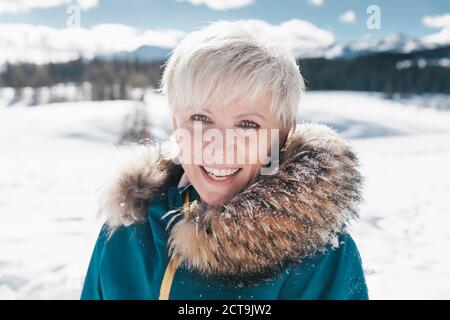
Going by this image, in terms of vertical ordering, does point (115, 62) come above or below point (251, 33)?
above

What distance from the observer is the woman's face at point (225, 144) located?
110 centimetres

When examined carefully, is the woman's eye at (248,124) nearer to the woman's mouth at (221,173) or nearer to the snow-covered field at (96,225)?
the woman's mouth at (221,173)

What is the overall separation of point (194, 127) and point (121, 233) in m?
0.42

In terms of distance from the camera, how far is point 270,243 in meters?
1.07

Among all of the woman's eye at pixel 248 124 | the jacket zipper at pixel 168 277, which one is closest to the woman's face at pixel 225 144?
the woman's eye at pixel 248 124

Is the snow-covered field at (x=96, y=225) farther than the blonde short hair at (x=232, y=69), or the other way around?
the snow-covered field at (x=96, y=225)

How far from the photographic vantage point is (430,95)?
194 ft

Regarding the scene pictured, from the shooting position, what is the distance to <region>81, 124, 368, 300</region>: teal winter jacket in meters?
1.07

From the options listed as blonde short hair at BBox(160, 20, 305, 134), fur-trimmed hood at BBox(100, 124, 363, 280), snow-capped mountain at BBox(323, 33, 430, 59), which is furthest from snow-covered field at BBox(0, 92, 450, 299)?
snow-capped mountain at BBox(323, 33, 430, 59)

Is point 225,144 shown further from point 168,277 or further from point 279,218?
point 168,277

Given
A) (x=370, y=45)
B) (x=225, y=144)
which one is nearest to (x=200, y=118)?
(x=225, y=144)

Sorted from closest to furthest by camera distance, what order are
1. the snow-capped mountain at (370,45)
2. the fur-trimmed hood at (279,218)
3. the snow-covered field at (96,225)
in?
the fur-trimmed hood at (279,218) → the snow-covered field at (96,225) → the snow-capped mountain at (370,45)

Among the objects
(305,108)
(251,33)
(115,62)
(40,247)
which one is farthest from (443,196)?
(115,62)
